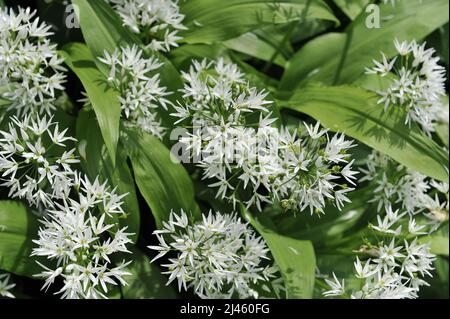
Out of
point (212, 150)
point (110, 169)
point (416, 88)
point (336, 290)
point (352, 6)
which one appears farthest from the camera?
point (352, 6)

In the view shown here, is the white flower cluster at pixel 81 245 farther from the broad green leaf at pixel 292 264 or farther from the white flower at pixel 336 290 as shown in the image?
the white flower at pixel 336 290

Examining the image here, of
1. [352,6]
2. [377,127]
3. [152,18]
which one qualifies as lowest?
[377,127]

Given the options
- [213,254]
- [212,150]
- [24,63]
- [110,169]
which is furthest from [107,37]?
[213,254]

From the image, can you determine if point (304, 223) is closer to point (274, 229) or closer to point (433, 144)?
point (274, 229)

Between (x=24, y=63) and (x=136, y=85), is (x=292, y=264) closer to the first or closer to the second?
(x=136, y=85)

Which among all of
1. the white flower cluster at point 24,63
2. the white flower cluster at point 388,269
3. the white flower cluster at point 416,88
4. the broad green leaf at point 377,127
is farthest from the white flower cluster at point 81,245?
the white flower cluster at point 416,88

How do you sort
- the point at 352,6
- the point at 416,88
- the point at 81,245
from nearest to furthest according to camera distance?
the point at 81,245 < the point at 416,88 < the point at 352,6
